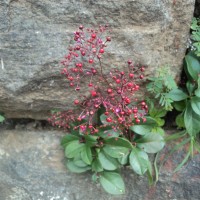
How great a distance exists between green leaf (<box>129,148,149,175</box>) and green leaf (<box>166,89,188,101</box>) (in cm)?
32

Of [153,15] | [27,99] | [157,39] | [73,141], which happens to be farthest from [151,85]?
[27,99]

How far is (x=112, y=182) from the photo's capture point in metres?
1.67

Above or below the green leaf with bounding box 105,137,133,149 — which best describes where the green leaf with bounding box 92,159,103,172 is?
below

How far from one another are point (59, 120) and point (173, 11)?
74 cm

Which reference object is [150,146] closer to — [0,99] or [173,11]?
[173,11]

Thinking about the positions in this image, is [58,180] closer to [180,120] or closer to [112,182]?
[112,182]

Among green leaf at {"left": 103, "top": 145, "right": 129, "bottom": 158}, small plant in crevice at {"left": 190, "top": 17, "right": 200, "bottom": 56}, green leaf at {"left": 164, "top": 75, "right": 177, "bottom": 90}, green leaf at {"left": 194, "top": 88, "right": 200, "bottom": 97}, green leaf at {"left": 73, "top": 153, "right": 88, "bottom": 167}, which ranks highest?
small plant in crevice at {"left": 190, "top": 17, "right": 200, "bottom": 56}

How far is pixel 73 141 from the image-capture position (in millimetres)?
1721

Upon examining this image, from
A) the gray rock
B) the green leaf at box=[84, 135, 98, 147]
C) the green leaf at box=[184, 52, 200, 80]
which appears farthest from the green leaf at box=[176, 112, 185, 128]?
the gray rock

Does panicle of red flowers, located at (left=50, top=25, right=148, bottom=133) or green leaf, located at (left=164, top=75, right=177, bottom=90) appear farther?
green leaf, located at (left=164, top=75, right=177, bottom=90)

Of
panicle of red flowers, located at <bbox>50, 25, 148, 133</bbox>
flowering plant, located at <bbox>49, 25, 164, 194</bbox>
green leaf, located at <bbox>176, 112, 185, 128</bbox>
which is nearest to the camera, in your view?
panicle of red flowers, located at <bbox>50, 25, 148, 133</bbox>

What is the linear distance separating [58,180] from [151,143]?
0.49 m

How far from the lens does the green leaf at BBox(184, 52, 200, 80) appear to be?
1742 mm

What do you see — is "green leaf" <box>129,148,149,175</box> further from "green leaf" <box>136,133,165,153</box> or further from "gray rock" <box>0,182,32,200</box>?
"gray rock" <box>0,182,32,200</box>
